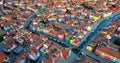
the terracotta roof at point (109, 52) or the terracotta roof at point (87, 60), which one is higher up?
the terracotta roof at point (109, 52)

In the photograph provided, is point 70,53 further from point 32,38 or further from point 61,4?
point 61,4

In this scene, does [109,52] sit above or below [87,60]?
above

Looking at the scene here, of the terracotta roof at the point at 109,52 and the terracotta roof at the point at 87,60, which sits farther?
the terracotta roof at the point at 109,52

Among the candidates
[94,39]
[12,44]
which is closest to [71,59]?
[94,39]

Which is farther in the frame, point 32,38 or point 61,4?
point 61,4

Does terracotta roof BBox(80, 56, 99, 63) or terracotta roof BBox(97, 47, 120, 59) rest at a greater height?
terracotta roof BBox(97, 47, 120, 59)

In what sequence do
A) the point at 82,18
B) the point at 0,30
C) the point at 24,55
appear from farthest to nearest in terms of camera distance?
the point at 82,18 < the point at 0,30 < the point at 24,55

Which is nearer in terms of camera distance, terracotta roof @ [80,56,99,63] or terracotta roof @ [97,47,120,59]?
terracotta roof @ [80,56,99,63]

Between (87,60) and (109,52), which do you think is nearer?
(87,60)

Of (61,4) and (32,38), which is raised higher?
(61,4)

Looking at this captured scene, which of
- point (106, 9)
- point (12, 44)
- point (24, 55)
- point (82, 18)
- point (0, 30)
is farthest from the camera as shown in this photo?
point (106, 9)

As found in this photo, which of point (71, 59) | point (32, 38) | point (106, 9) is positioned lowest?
point (71, 59)
